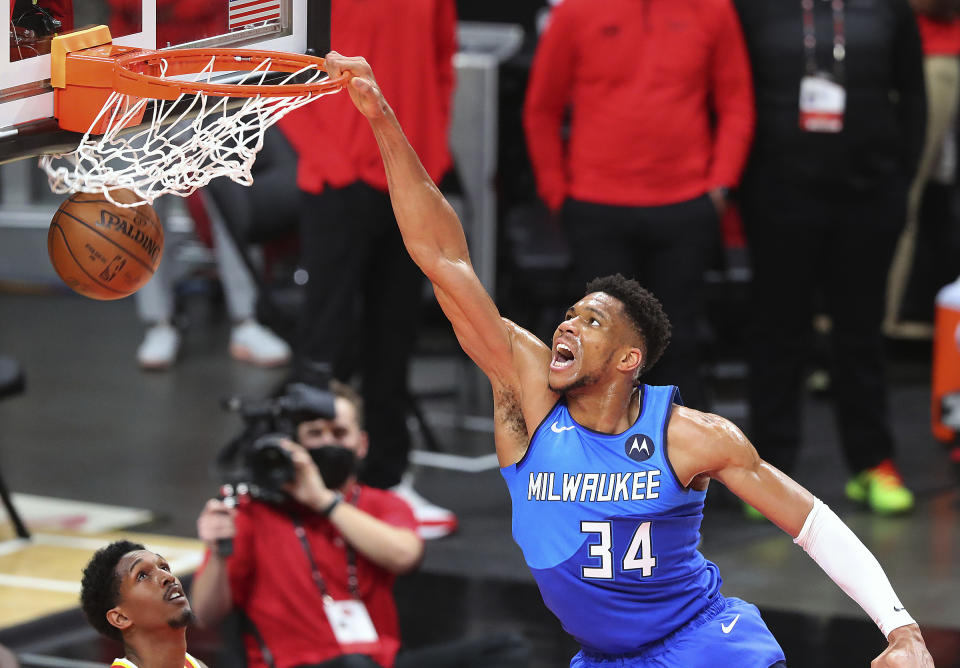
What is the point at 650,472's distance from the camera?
10.7 ft

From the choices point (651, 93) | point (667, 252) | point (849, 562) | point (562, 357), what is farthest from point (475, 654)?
point (651, 93)

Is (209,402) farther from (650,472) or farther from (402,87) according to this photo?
(650,472)

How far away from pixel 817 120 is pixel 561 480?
10.6 feet

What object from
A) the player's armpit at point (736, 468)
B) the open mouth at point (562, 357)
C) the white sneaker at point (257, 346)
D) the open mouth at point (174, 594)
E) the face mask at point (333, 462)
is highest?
the open mouth at point (562, 357)

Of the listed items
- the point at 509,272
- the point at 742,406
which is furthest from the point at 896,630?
the point at 509,272

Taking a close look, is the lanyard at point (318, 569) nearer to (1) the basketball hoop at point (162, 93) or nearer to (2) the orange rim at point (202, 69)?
(1) the basketball hoop at point (162, 93)

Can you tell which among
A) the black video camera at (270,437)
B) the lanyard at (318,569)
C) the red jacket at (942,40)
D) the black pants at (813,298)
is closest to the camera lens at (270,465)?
the black video camera at (270,437)

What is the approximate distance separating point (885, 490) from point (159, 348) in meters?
4.71

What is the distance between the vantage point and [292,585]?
4301mm

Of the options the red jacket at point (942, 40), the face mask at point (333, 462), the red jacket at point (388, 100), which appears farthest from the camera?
the red jacket at point (942, 40)

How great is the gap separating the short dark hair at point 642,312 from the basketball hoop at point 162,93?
711 millimetres

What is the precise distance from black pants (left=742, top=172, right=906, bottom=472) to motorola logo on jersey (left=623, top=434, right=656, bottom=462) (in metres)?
3.12

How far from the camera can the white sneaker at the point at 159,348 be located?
9438mm

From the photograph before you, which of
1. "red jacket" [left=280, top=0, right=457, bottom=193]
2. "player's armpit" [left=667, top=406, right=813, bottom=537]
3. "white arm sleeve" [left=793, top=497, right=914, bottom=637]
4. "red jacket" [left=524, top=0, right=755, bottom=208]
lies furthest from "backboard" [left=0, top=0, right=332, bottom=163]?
"red jacket" [left=524, top=0, right=755, bottom=208]
